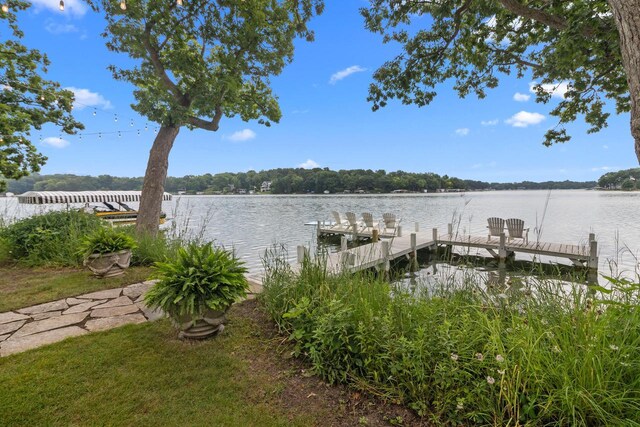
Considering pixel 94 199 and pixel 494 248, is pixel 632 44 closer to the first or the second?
pixel 494 248

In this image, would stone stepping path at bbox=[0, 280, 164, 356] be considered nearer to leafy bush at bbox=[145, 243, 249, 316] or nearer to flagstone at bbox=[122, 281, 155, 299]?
flagstone at bbox=[122, 281, 155, 299]

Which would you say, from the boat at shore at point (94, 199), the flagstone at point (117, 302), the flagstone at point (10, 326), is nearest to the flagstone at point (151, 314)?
the flagstone at point (117, 302)

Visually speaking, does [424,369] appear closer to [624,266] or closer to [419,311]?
[419,311]

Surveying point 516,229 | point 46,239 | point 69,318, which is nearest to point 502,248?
point 516,229

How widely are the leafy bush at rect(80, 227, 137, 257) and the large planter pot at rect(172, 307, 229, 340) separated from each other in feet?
9.24

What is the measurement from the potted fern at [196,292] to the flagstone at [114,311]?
3.62ft

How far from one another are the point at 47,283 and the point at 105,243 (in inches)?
37.1

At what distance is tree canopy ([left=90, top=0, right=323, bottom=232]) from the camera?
6.34m

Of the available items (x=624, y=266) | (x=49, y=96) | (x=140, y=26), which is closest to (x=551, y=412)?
(x=140, y=26)

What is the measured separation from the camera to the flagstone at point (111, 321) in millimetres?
2955

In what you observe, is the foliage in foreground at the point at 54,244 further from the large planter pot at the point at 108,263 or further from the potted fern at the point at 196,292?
the potted fern at the point at 196,292

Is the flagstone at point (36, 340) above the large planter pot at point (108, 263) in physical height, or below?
below

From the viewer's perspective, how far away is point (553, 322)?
6.42ft

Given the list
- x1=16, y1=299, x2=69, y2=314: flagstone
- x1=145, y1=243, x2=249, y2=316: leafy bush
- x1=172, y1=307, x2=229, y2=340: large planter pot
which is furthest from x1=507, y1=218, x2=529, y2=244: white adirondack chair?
x1=16, y1=299, x2=69, y2=314: flagstone
